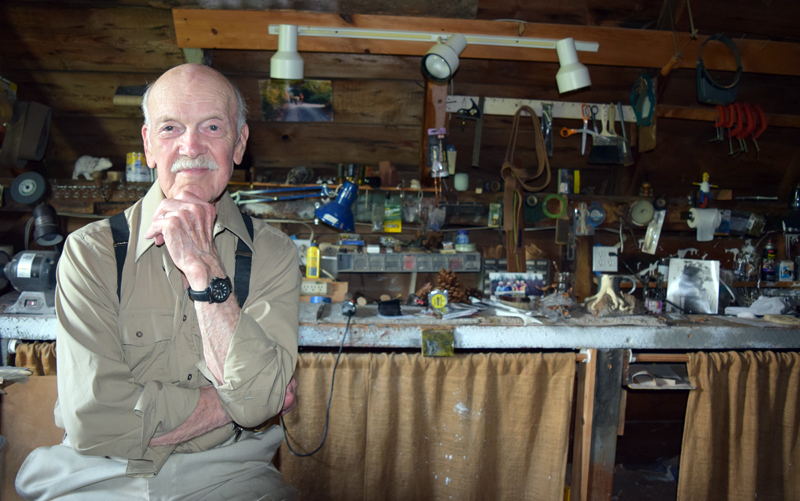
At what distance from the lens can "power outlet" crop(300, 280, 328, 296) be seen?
279 cm

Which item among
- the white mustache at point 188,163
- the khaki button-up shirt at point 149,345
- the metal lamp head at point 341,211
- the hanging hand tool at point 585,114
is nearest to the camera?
the khaki button-up shirt at point 149,345

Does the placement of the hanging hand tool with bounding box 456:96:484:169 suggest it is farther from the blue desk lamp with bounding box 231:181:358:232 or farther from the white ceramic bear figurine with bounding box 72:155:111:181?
the white ceramic bear figurine with bounding box 72:155:111:181

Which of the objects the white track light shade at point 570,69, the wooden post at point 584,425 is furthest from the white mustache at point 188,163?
the white track light shade at point 570,69

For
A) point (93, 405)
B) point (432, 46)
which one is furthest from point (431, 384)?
point (432, 46)

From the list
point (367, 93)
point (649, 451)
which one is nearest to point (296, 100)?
point (367, 93)

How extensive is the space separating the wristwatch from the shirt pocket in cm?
26

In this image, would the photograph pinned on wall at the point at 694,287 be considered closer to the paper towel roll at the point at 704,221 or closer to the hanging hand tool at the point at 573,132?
the paper towel roll at the point at 704,221

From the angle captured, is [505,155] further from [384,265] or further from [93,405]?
[93,405]

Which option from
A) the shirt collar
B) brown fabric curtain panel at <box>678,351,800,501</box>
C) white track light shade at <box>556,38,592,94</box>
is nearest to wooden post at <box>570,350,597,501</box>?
brown fabric curtain panel at <box>678,351,800,501</box>

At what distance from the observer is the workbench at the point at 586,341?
7.39 feet

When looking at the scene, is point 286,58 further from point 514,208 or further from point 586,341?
point 586,341

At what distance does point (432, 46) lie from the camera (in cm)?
286

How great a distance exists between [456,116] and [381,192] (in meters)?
0.79

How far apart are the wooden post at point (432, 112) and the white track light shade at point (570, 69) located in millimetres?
745
